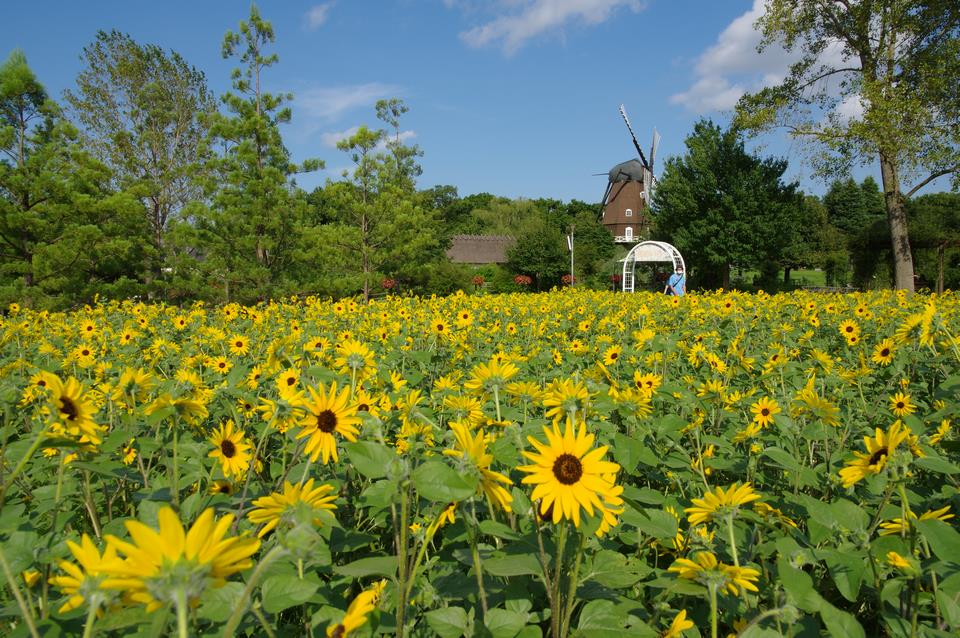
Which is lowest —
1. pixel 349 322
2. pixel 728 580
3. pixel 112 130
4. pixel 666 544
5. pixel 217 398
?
pixel 666 544

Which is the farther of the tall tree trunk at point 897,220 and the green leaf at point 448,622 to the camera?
the tall tree trunk at point 897,220

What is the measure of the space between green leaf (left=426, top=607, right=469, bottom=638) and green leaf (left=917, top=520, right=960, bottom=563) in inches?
40.1

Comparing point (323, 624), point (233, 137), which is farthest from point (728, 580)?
point (233, 137)

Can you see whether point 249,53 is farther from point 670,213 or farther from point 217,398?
point 670,213

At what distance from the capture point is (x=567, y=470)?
106cm

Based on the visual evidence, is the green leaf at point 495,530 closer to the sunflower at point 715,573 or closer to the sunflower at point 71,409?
the sunflower at point 715,573

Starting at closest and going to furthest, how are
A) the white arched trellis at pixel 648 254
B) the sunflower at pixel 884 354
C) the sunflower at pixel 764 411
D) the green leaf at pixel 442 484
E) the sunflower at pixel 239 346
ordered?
1. the green leaf at pixel 442 484
2. the sunflower at pixel 764 411
3. the sunflower at pixel 884 354
4. the sunflower at pixel 239 346
5. the white arched trellis at pixel 648 254

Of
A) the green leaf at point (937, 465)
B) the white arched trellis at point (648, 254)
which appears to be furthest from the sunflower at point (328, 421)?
the white arched trellis at point (648, 254)

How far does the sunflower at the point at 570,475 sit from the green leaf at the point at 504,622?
0.23 meters

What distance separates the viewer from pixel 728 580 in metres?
1.07

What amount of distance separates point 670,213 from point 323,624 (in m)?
31.2

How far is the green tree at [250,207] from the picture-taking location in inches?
593

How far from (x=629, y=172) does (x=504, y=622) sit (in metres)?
57.4

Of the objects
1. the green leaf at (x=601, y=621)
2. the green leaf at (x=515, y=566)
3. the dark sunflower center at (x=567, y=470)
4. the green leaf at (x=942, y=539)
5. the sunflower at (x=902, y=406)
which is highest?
the dark sunflower center at (x=567, y=470)
